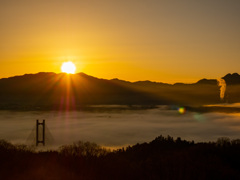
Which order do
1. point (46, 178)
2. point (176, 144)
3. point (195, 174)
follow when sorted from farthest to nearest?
point (176, 144), point (195, 174), point (46, 178)

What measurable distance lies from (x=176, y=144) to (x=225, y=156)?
76.9 feet

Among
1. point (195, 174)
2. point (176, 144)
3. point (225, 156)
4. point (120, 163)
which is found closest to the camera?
point (195, 174)

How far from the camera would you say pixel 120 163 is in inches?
824

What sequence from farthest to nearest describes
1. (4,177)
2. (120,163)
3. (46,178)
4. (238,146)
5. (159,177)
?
(238,146) < (120,163) < (159,177) < (4,177) < (46,178)

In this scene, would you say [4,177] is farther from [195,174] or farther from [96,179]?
[195,174]

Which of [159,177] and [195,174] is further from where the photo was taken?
[195,174]

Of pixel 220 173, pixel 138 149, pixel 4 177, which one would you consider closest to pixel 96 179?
pixel 4 177

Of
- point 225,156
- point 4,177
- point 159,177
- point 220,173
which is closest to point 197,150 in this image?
point 225,156

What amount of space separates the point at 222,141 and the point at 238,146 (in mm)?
2603

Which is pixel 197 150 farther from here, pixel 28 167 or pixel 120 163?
pixel 28 167

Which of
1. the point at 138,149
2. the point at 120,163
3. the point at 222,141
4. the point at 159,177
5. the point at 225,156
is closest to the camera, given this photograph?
the point at 159,177

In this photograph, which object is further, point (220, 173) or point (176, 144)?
point (176, 144)

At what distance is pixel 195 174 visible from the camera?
19.5 metres

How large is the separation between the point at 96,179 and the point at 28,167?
4.14 m
